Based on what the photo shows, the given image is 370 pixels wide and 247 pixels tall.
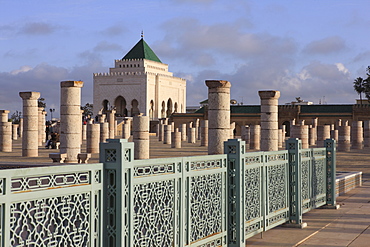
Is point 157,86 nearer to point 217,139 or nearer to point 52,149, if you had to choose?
point 52,149

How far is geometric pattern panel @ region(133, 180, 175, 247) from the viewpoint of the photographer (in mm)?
3027

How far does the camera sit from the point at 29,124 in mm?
15062

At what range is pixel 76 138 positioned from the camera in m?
12.4

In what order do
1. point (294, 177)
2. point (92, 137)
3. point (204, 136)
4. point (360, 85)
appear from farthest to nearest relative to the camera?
point (360, 85) → point (204, 136) → point (92, 137) → point (294, 177)

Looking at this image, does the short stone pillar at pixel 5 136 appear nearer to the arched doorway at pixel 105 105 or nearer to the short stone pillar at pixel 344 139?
the short stone pillar at pixel 344 139

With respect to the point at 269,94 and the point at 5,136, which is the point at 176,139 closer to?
the point at 5,136

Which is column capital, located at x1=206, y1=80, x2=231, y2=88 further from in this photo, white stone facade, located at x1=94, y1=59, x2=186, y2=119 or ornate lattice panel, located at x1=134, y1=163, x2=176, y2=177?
white stone facade, located at x1=94, y1=59, x2=186, y2=119

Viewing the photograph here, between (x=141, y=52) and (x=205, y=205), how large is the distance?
49.7m

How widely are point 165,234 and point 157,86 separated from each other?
47718 mm

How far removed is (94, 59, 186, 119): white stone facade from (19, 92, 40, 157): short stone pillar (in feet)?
110

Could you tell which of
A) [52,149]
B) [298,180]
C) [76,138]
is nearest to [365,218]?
[298,180]

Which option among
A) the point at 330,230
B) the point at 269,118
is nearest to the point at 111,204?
the point at 330,230

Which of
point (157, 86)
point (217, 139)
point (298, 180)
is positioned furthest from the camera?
point (157, 86)

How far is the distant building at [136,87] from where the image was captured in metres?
49.2
